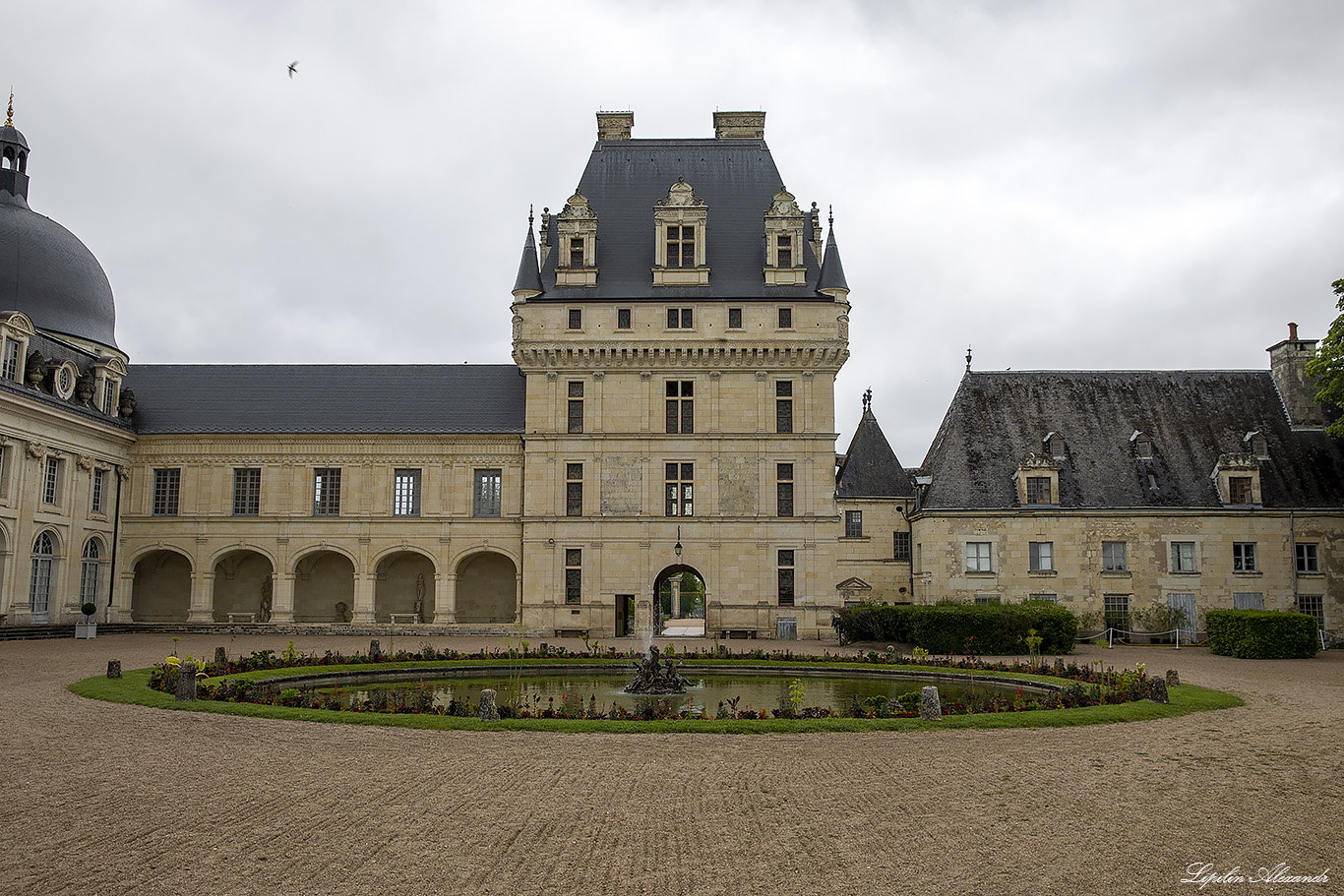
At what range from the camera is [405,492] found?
3981 cm

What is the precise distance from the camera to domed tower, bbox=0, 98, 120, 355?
39.2 m

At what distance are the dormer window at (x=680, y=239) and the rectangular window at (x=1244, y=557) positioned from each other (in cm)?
2160

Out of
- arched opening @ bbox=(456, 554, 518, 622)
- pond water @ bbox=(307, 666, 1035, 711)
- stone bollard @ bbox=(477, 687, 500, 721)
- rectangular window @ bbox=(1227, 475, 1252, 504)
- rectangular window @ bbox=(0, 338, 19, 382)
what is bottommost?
pond water @ bbox=(307, 666, 1035, 711)

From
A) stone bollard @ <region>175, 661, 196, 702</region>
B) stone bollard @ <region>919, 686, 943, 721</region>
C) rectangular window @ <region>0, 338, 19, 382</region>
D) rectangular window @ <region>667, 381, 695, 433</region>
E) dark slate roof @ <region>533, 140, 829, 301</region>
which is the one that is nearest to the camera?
stone bollard @ <region>919, 686, 943, 721</region>

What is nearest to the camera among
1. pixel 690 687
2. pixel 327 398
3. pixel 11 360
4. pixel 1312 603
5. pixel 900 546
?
pixel 690 687

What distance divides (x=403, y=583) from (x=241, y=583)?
671 cm

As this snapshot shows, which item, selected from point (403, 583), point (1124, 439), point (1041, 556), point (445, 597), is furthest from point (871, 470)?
point (403, 583)

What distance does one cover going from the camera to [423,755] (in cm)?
1205

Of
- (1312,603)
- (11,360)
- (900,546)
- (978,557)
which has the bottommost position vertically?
(1312,603)

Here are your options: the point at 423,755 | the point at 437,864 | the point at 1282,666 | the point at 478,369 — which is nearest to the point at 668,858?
the point at 437,864

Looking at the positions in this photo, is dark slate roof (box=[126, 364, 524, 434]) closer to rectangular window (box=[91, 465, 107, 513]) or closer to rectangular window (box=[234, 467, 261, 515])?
rectangular window (box=[234, 467, 261, 515])

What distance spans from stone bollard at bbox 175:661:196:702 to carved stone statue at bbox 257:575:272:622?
25.5 metres

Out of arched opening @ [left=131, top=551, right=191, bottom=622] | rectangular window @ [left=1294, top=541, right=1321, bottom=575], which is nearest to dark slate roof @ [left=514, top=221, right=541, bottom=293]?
arched opening @ [left=131, top=551, right=191, bottom=622]

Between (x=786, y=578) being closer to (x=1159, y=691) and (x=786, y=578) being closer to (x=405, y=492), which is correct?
(x=405, y=492)
